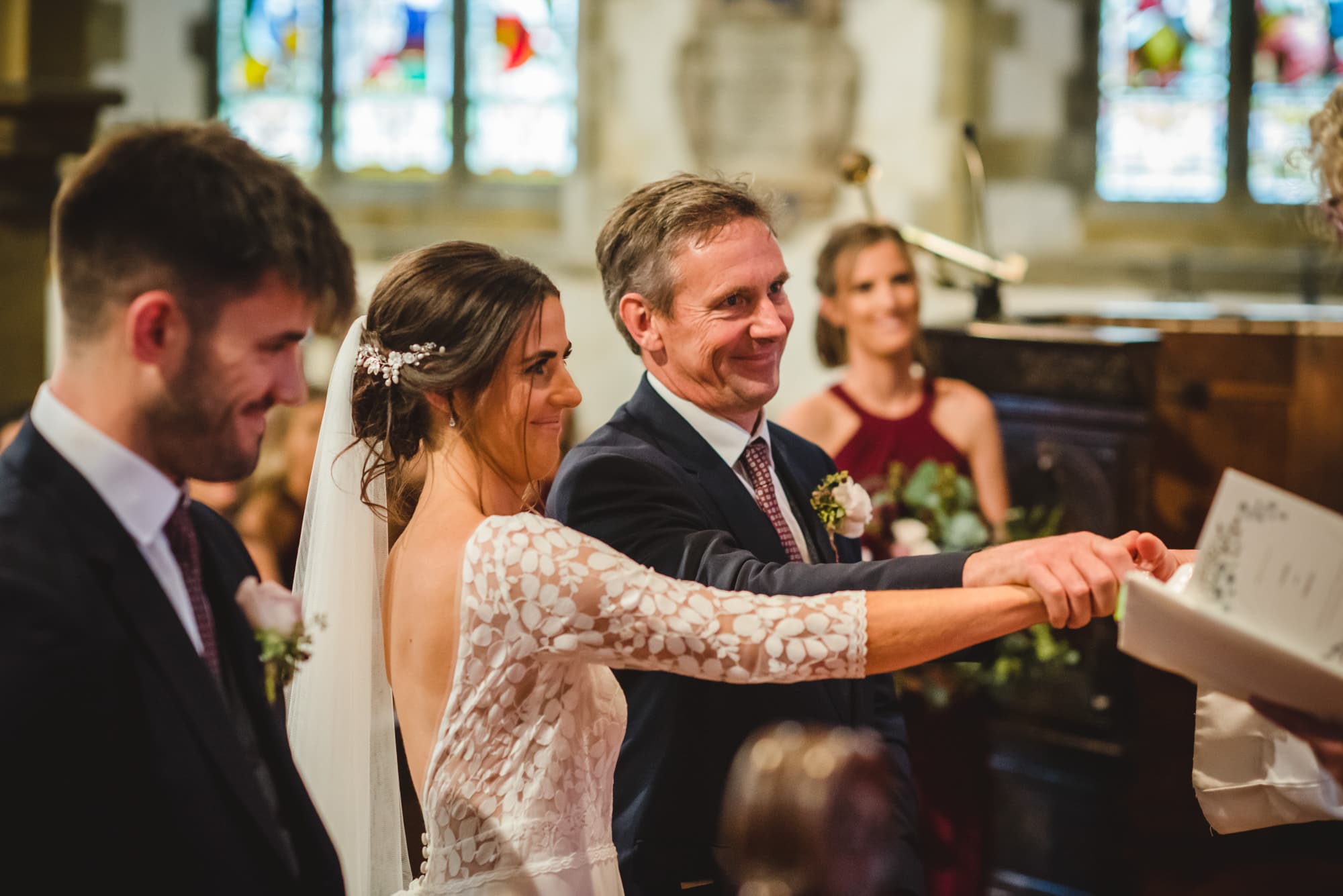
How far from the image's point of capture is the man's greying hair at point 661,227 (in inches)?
94.7

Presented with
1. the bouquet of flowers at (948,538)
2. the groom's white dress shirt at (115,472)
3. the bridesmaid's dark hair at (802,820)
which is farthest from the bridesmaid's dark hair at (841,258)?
the bridesmaid's dark hair at (802,820)

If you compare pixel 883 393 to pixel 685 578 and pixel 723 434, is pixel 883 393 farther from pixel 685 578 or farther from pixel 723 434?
pixel 685 578

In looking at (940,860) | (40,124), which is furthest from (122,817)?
(40,124)

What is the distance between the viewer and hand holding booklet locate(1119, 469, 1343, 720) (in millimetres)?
1448

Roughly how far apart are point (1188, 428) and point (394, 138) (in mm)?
5571

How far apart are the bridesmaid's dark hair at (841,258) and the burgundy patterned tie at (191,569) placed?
343 centimetres

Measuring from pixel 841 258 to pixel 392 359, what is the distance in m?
2.87

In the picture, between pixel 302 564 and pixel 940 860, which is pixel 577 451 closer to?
pixel 302 564

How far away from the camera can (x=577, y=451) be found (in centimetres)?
229

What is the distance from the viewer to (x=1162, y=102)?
7.57 meters

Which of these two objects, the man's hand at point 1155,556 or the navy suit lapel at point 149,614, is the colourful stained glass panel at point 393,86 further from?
the navy suit lapel at point 149,614

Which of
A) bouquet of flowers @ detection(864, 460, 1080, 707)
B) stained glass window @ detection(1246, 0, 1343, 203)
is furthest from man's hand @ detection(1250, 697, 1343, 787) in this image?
stained glass window @ detection(1246, 0, 1343, 203)

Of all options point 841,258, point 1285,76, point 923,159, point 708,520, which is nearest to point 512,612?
point 708,520

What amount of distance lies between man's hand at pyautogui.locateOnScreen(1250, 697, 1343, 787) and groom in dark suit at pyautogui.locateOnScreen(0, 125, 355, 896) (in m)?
1.14
